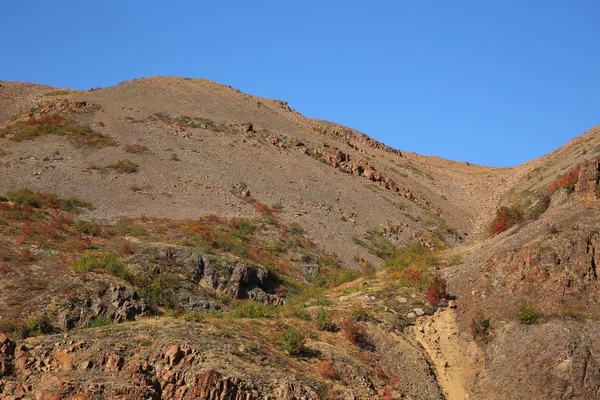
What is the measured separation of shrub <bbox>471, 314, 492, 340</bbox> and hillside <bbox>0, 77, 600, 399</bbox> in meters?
0.10

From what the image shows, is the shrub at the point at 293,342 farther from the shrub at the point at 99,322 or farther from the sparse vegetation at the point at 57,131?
the sparse vegetation at the point at 57,131

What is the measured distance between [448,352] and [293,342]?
16.9ft

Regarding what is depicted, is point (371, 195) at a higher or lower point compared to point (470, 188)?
lower

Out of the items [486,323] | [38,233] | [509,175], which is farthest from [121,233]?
[509,175]

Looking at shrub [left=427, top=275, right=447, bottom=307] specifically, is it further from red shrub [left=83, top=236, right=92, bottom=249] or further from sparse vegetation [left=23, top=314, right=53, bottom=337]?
red shrub [left=83, top=236, right=92, bottom=249]

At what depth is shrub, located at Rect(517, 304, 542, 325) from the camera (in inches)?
695

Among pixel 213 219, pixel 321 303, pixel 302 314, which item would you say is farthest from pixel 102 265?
pixel 213 219

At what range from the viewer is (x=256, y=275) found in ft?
97.3

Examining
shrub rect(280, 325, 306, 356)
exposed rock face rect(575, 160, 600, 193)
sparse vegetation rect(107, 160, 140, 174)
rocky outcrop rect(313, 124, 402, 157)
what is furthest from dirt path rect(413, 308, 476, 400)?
rocky outcrop rect(313, 124, 402, 157)

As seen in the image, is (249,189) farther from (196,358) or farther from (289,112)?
(289,112)

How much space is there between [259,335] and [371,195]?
33.6 metres

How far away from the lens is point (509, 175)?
70.7 meters

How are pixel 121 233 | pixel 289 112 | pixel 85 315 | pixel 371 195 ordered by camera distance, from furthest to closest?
1. pixel 289 112
2. pixel 371 195
3. pixel 121 233
4. pixel 85 315

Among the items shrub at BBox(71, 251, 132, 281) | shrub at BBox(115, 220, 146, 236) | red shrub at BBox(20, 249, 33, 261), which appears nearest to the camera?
red shrub at BBox(20, 249, 33, 261)
